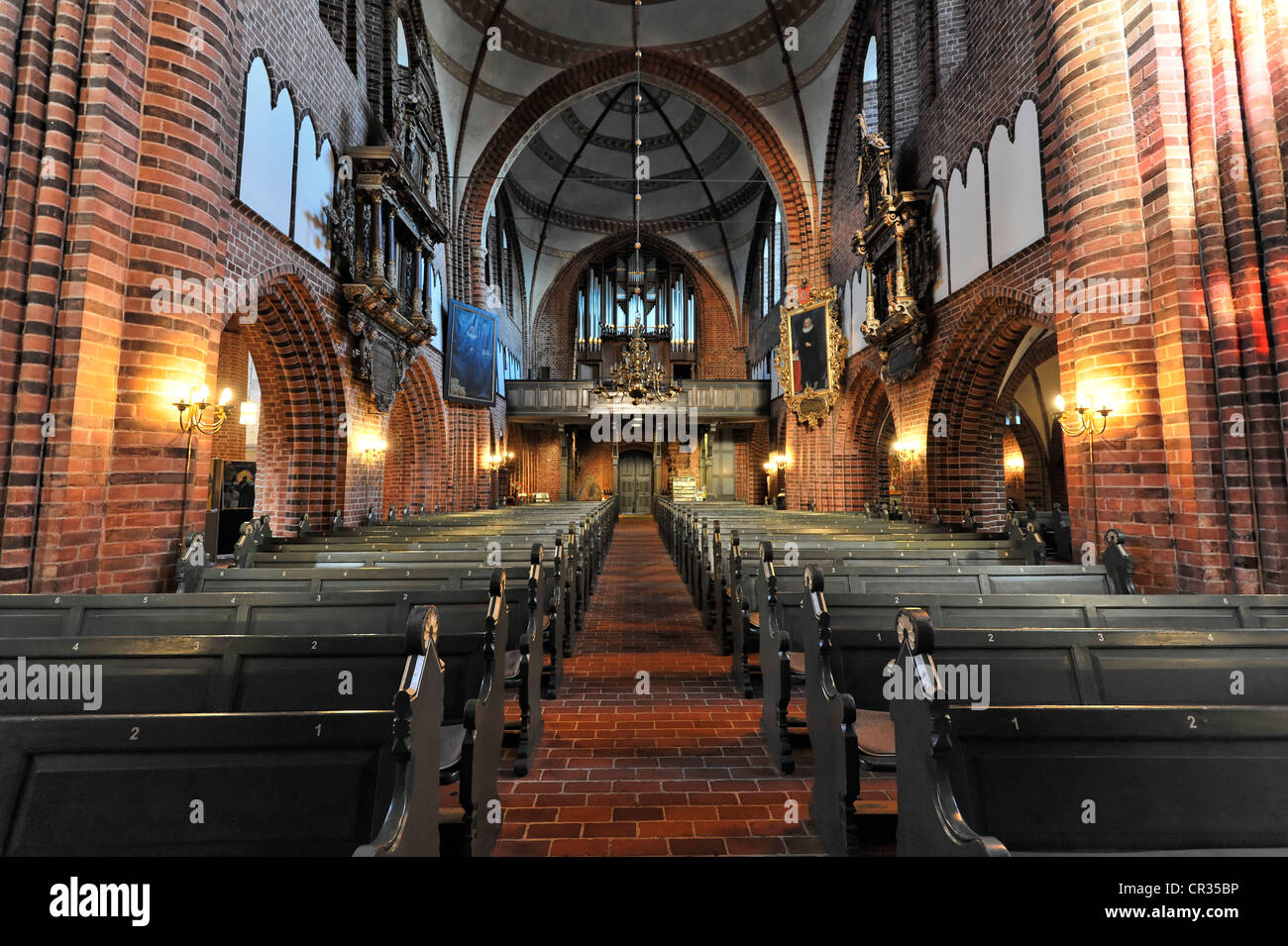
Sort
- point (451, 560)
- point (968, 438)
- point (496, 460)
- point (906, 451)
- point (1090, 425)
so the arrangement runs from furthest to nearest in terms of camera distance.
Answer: point (496, 460) → point (906, 451) → point (968, 438) → point (451, 560) → point (1090, 425)

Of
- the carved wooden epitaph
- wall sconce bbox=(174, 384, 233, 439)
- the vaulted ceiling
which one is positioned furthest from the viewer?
the vaulted ceiling

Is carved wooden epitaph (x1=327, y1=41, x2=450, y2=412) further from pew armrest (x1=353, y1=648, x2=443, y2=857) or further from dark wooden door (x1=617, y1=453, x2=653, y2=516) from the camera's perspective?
dark wooden door (x1=617, y1=453, x2=653, y2=516)

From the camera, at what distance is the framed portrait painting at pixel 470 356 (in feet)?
46.3

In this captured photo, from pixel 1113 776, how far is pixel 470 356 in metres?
14.7

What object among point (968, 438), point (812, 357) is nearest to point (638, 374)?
point (812, 357)

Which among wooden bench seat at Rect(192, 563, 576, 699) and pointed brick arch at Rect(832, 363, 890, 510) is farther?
pointed brick arch at Rect(832, 363, 890, 510)

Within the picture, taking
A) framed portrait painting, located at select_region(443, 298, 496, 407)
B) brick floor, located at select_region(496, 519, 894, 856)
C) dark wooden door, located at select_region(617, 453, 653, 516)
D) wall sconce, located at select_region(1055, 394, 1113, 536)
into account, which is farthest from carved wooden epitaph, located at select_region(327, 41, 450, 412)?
dark wooden door, located at select_region(617, 453, 653, 516)

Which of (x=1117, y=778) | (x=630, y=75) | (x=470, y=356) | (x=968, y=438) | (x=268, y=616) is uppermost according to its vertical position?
(x=630, y=75)

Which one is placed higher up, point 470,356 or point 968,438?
point 470,356

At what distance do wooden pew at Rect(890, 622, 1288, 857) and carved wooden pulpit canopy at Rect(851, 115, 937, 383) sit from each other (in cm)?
879

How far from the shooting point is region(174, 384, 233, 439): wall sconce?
4.76 meters

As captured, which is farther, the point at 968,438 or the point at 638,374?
the point at 638,374

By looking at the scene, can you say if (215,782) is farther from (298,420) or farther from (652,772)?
(298,420)

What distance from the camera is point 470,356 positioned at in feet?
48.7
